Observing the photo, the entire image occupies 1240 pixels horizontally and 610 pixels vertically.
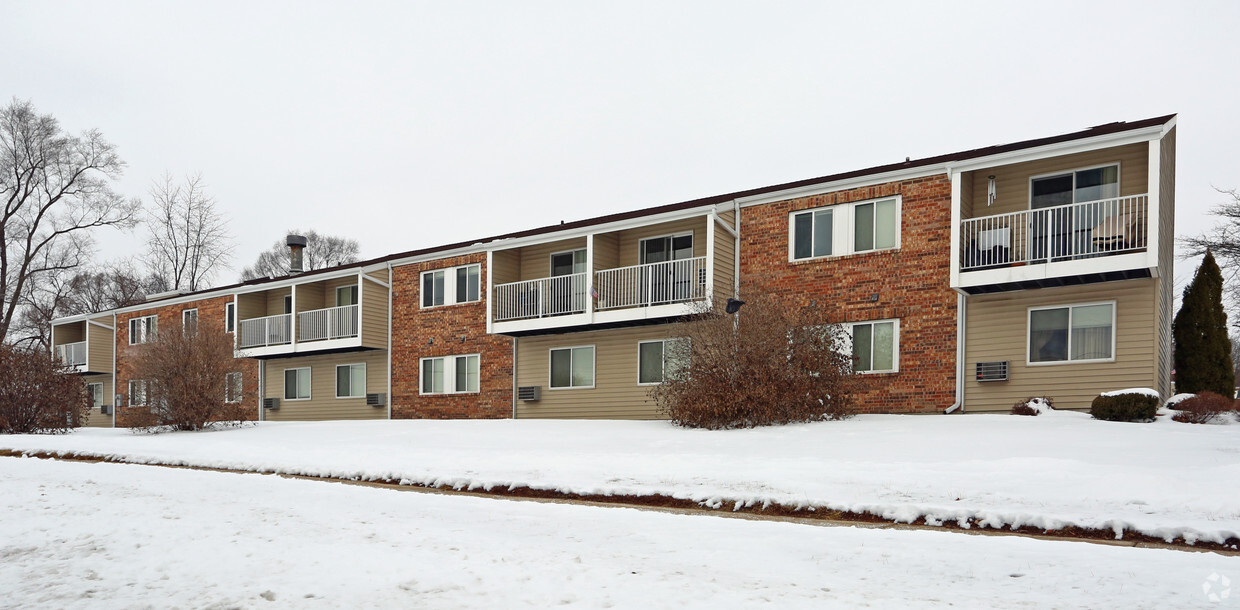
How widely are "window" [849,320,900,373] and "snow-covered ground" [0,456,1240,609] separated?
10.1m

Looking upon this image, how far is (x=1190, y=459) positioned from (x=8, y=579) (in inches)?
462

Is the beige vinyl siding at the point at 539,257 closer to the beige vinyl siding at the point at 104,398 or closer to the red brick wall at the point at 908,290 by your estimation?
the red brick wall at the point at 908,290

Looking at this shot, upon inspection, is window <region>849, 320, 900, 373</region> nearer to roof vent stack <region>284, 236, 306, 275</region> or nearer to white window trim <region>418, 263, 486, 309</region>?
white window trim <region>418, 263, 486, 309</region>

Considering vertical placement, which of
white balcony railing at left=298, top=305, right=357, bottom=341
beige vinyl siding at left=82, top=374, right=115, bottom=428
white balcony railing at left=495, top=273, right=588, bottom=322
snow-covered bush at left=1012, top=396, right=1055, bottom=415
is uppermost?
white balcony railing at left=495, top=273, right=588, bottom=322

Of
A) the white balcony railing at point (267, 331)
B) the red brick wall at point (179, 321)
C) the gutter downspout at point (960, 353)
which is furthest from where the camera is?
the red brick wall at point (179, 321)

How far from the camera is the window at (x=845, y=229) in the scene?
17.9 meters

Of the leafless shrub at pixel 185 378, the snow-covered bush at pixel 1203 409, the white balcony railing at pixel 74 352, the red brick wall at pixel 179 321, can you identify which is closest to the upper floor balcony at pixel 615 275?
the leafless shrub at pixel 185 378

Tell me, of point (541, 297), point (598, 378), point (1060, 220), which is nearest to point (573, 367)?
point (598, 378)

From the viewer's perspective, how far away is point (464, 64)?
33781 mm

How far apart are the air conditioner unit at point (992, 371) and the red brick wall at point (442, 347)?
12859mm

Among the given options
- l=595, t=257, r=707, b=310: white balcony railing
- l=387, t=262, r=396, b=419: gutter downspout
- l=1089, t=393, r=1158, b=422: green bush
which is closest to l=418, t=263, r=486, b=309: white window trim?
l=387, t=262, r=396, b=419: gutter downspout

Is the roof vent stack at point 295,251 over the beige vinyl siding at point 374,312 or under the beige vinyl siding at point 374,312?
over

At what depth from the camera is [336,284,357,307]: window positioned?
2889 cm

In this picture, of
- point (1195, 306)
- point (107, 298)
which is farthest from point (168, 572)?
point (107, 298)
